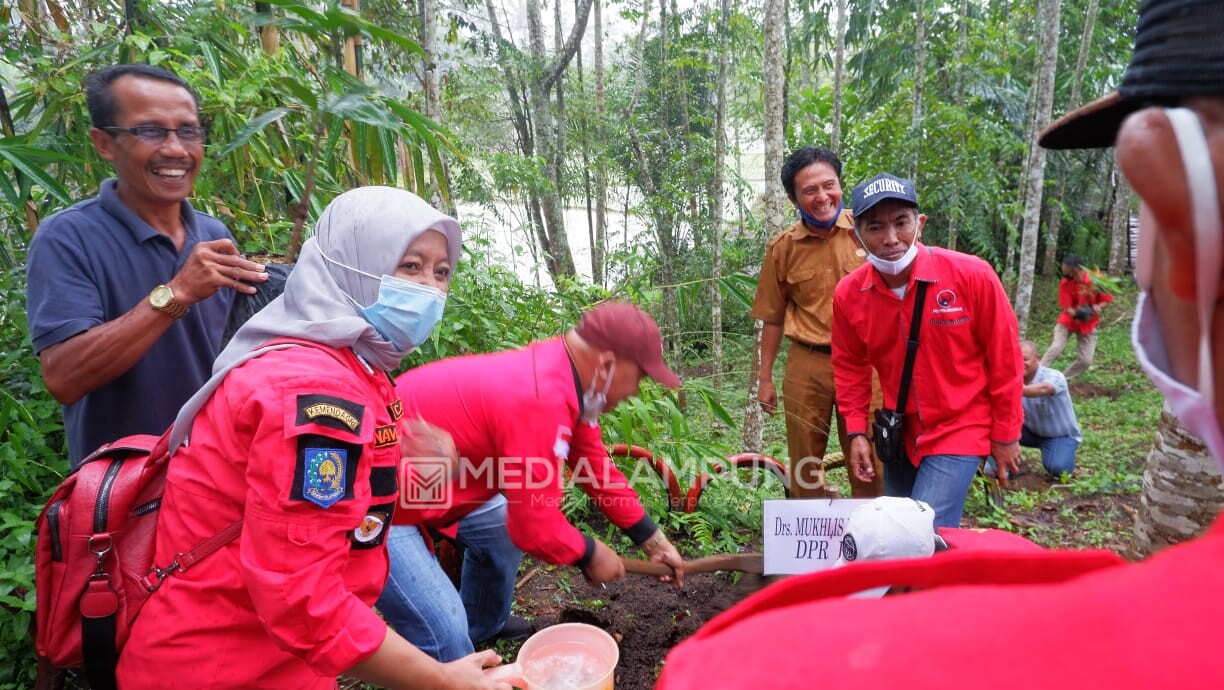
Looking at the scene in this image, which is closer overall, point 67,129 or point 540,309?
point 67,129

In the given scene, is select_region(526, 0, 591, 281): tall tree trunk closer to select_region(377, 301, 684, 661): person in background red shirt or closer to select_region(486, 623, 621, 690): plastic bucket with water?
select_region(377, 301, 684, 661): person in background red shirt

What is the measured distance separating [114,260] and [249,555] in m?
1.28

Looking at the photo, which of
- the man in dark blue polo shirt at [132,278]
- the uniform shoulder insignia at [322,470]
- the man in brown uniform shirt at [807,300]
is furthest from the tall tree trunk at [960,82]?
the uniform shoulder insignia at [322,470]

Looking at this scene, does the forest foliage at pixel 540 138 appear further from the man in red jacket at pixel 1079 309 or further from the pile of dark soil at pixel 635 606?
the man in red jacket at pixel 1079 309

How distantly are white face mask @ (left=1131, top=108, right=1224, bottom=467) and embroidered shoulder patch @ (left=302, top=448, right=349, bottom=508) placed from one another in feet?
4.24

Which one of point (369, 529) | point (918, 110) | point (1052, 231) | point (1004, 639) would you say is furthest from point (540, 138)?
point (1004, 639)

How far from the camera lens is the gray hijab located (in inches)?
59.3

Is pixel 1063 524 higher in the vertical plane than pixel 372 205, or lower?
lower

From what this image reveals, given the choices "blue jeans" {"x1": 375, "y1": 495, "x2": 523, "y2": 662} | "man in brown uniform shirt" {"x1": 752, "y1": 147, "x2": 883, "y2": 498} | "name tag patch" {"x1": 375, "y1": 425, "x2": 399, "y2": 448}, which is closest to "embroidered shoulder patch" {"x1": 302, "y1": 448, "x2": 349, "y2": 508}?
"name tag patch" {"x1": 375, "y1": 425, "x2": 399, "y2": 448}

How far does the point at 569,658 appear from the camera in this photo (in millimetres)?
2047

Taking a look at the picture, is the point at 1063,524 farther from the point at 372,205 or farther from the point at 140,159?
the point at 140,159

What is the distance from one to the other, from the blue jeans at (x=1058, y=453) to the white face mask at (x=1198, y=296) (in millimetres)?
5047

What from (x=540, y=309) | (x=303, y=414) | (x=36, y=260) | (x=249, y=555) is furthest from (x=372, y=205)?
(x=540, y=309)

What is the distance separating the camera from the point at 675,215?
34.0ft
